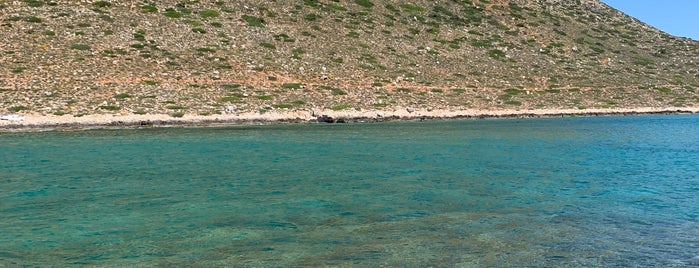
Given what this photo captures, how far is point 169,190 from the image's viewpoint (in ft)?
57.6

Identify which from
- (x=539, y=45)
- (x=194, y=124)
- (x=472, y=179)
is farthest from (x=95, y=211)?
(x=539, y=45)

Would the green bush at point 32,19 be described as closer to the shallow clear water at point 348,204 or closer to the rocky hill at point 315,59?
the rocky hill at point 315,59

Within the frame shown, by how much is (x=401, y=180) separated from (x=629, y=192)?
20.2 ft

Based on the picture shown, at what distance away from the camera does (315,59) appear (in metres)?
65.6

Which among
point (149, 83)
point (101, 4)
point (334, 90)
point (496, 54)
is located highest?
point (101, 4)

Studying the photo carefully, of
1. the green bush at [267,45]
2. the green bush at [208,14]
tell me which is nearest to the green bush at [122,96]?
the green bush at [267,45]

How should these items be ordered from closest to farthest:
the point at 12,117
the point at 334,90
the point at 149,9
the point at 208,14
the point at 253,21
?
the point at 12,117, the point at 334,90, the point at 149,9, the point at 208,14, the point at 253,21

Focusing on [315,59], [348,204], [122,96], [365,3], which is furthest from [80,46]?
[348,204]

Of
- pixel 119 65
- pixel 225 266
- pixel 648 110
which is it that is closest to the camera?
pixel 225 266

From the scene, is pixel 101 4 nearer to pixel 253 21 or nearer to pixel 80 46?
pixel 80 46

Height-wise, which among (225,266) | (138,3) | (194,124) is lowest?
(194,124)

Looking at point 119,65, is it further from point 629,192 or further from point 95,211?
point 629,192

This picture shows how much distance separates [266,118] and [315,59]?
20129 mm

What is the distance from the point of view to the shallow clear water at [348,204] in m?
10.7
